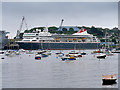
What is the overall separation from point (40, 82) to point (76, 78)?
6.72m

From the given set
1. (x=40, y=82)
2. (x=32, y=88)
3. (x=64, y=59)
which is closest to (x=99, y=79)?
(x=40, y=82)

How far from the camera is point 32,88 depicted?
4847 cm

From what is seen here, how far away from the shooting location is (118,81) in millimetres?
54438

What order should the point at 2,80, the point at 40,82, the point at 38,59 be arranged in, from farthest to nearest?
the point at 38,59 < the point at 2,80 < the point at 40,82

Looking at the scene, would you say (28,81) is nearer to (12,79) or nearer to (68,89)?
(12,79)

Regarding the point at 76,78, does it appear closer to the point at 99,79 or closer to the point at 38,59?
the point at 99,79

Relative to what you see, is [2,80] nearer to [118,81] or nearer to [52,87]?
[52,87]

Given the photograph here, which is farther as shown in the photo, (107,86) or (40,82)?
(40,82)

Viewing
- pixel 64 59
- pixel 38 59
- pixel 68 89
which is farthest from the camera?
pixel 38 59

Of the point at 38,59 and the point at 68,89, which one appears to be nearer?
the point at 68,89

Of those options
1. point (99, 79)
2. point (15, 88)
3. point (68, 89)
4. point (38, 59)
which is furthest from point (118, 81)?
point (38, 59)

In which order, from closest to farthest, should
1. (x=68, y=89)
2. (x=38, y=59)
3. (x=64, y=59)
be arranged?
A: (x=68, y=89), (x=64, y=59), (x=38, y=59)

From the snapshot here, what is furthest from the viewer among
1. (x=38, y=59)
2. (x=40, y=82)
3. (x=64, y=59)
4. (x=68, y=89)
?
(x=38, y=59)

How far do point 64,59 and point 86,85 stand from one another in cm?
5091
